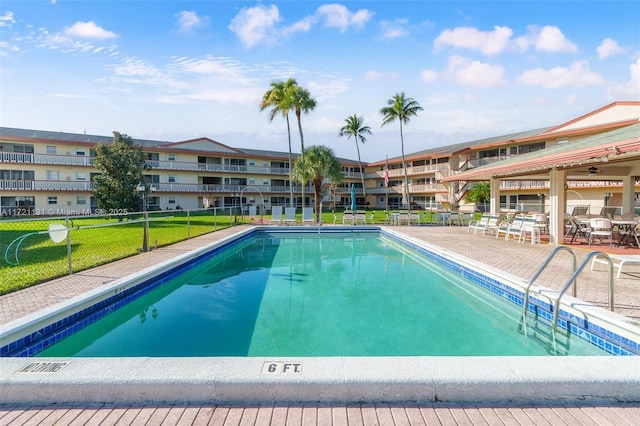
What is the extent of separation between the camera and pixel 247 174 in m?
41.3

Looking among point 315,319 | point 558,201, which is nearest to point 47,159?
point 315,319

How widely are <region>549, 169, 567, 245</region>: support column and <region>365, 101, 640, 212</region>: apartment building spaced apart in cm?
335

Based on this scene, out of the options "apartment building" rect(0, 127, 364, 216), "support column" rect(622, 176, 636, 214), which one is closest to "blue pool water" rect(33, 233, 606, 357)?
"support column" rect(622, 176, 636, 214)

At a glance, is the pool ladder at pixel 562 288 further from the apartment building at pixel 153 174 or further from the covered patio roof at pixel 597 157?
the apartment building at pixel 153 174

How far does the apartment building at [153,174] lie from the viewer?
29.8 m

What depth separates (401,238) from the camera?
48.8 ft

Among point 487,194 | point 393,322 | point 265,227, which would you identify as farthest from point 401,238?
point 487,194

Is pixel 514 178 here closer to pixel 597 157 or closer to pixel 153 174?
pixel 597 157

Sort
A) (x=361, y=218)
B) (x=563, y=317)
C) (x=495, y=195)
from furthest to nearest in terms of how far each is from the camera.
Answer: (x=361, y=218) → (x=495, y=195) → (x=563, y=317)

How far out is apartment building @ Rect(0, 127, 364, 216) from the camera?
29828mm

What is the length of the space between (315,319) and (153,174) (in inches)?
1377

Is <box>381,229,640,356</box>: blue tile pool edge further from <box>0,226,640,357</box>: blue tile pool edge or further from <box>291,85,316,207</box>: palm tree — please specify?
<box>291,85,316,207</box>: palm tree

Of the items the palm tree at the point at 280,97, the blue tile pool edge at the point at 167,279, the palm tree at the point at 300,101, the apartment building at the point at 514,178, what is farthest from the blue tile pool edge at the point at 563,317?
the palm tree at the point at 280,97

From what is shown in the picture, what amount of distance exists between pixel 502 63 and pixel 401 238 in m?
7.51
